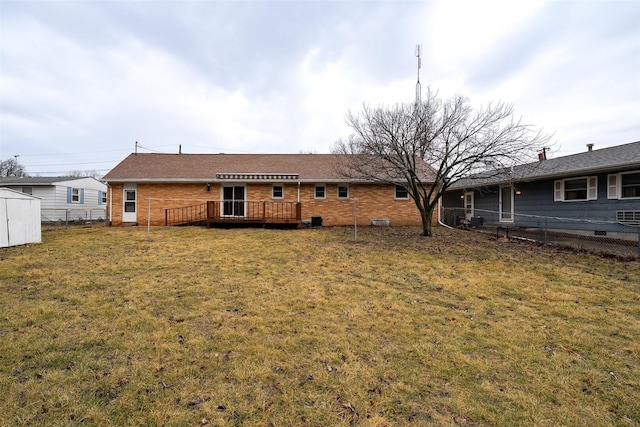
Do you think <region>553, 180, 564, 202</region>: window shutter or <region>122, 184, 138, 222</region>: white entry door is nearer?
<region>553, 180, 564, 202</region>: window shutter

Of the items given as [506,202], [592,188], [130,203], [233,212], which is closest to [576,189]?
[592,188]

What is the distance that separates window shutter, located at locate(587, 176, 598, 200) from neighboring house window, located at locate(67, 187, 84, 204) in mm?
Answer: 32308

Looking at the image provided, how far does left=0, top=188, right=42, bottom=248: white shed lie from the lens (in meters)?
10.7

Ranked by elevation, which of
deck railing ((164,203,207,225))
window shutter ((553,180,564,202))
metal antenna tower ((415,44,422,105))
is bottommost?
deck railing ((164,203,207,225))

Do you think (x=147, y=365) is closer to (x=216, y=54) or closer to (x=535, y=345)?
(x=535, y=345)

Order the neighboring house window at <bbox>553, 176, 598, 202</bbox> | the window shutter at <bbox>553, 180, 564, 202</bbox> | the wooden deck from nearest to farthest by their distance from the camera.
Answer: the neighboring house window at <bbox>553, 176, 598, 202</bbox> → the window shutter at <bbox>553, 180, 564, 202</bbox> → the wooden deck

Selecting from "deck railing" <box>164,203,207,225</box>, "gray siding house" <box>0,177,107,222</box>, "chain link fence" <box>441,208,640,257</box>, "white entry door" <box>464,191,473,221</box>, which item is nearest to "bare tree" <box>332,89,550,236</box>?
"chain link fence" <box>441,208,640,257</box>

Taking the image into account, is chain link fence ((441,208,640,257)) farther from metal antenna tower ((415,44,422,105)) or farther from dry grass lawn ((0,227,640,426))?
metal antenna tower ((415,44,422,105))

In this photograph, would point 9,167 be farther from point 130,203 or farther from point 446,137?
point 446,137

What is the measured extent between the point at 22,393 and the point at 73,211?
26397 mm

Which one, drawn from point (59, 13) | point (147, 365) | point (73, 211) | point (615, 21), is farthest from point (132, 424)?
point (73, 211)

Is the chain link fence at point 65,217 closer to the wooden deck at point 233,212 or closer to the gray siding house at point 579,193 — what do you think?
the wooden deck at point 233,212

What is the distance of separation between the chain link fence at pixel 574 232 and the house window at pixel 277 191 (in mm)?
10059

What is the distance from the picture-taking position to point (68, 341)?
3.73 m
